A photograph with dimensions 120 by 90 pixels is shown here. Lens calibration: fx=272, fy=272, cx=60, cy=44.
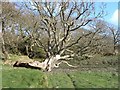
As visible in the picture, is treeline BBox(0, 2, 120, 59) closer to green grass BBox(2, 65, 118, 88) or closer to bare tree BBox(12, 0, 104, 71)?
bare tree BBox(12, 0, 104, 71)

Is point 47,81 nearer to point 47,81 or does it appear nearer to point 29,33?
point 47,81

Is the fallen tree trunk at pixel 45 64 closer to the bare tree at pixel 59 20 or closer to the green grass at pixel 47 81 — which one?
the bare tree at pixel 59 20

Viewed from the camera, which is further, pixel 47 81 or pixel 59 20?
pixel 59 20

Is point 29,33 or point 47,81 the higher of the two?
point 29,33

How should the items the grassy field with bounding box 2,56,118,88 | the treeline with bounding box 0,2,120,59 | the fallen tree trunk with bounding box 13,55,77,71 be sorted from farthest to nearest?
the treeline with bounding box 0,2,120,59, the fallen tree trunk with bounding box 13,55,77,71, the grassy field with bounding box 2,56,118,88

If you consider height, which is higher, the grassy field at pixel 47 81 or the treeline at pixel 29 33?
the treeline at pixel 29 33

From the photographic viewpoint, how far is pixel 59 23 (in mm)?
28984

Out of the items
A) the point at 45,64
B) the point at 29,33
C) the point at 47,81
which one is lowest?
the point at 45,64

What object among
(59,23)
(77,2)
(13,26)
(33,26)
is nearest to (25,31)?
(13,26)

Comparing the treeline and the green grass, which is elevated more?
the treeline

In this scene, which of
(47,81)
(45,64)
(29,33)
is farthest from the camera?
(29,33)

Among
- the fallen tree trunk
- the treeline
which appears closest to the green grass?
the fallen tree trunk

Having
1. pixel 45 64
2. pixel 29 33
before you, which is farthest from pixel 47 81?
pixel 29 33

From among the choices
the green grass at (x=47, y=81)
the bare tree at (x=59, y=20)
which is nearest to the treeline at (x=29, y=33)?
the bare tree at (x=59, y=20)
